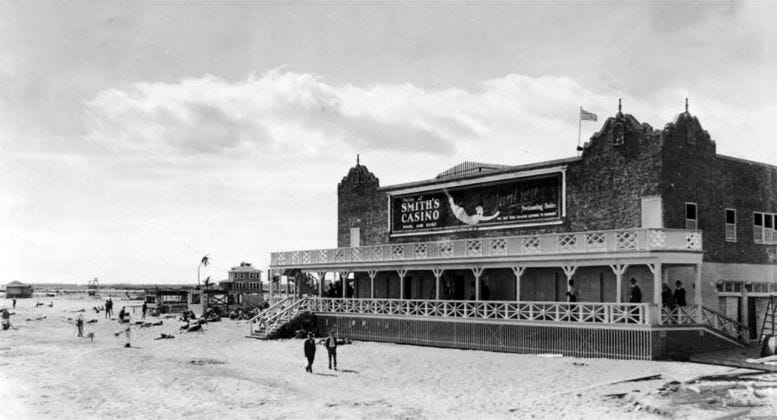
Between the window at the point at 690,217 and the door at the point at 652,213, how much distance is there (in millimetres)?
1203

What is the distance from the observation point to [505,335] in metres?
27.9

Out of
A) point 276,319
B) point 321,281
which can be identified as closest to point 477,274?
point 321,281

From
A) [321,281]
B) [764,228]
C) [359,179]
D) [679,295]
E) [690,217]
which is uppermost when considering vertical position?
[359,179]

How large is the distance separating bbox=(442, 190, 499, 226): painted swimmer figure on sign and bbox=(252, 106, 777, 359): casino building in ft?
0.17

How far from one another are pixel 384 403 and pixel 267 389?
4.14 meters

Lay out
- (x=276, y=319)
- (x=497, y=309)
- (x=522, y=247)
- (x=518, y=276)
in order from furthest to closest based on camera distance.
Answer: (x=276, y=319) → (x=497, y=309) → (x=522, y=247) → (x=518, y=276)

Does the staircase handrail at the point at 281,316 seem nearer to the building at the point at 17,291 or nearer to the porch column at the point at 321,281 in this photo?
the porch column at the point at 321,281

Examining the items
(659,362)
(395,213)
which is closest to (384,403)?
(659,362)

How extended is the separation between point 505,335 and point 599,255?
4.70 m

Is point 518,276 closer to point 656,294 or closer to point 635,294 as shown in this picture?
point 635,294

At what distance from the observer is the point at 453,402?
19359mm

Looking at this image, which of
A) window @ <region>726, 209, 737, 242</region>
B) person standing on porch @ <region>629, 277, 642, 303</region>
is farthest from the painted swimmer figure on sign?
window @ <region>726, 209, 737, 242</region>

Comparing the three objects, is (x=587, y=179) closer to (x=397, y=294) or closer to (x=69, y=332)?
(x=397, y=294)

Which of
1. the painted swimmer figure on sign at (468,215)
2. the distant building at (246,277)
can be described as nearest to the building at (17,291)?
the distant building at (246,277)
